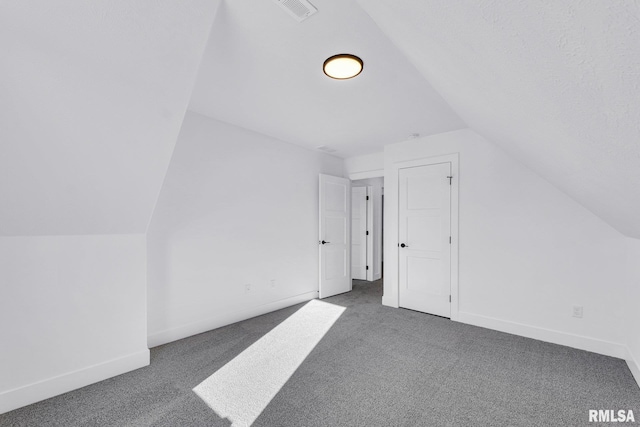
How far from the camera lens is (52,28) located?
1.38 metres

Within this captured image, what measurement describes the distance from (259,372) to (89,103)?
7.51 feet

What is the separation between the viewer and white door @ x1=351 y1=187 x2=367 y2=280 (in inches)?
233

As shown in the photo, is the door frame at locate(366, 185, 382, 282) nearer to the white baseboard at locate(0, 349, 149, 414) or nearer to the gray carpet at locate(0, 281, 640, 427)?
the gray carpet at locate(0, 281, 640, 427)

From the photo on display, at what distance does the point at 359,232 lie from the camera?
596 centimetres

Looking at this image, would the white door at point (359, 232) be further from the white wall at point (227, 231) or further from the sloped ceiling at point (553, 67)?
the sloped ceiling at point (553, 67)

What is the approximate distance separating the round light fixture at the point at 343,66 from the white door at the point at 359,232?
12.7ft

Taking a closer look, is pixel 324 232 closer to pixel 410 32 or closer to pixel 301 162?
pixel 301 162

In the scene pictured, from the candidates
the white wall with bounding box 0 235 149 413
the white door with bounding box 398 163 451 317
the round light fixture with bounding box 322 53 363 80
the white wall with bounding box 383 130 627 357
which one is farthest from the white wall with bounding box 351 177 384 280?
the white wall with bounding box 0 235 149 413

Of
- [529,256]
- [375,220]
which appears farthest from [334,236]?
[529,256]

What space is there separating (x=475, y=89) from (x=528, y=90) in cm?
64

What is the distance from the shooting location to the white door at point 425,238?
3.73 m

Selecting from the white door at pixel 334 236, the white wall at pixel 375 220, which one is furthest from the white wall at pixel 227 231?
the white wall at pixel 375 220

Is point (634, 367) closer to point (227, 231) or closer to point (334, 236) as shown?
point (334, 236)

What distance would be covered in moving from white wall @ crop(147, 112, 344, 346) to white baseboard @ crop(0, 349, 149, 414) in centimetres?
38
